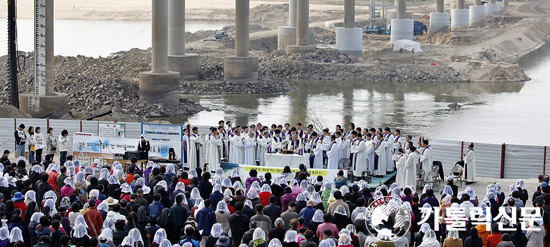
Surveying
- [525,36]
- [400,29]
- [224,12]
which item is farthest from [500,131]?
[224,12]

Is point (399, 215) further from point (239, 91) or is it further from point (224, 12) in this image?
point (224, 12)

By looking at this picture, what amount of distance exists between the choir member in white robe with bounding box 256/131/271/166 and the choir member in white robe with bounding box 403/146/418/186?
14.7 feet

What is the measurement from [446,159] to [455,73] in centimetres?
3670

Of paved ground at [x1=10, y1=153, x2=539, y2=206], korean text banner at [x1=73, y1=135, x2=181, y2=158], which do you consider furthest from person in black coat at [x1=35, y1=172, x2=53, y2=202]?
paved ground at [x1=10, y1=153, x2=539, y2=206]

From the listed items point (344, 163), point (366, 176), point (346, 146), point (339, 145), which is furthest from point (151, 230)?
point (346, 146)

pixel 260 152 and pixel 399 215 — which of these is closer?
pixel 399 215

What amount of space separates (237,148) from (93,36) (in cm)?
9424

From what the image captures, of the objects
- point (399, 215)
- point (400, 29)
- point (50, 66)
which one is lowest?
point (399, 215)

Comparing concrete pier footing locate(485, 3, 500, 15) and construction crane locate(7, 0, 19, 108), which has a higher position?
concrete pier footing locate(485, 3, 500, 15)

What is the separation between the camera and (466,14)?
9669 cm

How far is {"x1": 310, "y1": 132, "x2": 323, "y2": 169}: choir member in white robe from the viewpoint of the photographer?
2342cm

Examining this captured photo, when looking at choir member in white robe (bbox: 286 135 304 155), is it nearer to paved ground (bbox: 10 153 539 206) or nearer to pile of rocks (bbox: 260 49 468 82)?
Result: paved ground (bbox: 10 153 539 206)

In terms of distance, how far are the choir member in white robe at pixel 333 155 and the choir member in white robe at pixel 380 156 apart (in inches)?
42.7

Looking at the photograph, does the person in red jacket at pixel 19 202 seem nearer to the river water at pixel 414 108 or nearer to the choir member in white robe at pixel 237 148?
the choir member in white robe at pixel 237 148
